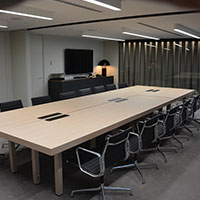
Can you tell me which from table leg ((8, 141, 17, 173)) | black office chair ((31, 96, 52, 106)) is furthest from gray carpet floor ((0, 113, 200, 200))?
black office chair ((31, 96, 52, 106))

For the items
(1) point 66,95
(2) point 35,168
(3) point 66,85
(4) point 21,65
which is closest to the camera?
(2) point 35,168

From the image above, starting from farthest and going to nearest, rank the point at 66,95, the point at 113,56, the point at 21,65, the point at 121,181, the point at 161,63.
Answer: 1. the point at 113,56
2. the point at 161,63
3. the point at 21,65
4. the point at 66,95
5. the point at 121,181

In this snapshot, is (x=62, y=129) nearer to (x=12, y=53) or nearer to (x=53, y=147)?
(x=53, y=147)

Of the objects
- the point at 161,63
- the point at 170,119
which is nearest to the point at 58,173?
the point at 170,119

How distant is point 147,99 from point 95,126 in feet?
8.10

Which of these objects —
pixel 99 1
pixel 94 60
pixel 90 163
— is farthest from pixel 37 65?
pixel 90 163

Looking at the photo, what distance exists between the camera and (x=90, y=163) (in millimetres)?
2865

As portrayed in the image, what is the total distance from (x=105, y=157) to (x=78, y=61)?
7946 millimetres

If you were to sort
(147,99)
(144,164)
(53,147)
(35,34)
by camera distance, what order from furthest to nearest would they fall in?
(35,34)
(147,99)
(144,164)
(53,147)

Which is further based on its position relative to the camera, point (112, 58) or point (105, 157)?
point (112, 58)

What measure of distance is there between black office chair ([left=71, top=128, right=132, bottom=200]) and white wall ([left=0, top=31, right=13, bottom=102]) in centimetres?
612

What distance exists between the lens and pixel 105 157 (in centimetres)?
281

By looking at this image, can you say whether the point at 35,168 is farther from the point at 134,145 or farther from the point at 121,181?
the point at 134,145

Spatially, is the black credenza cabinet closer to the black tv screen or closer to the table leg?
the black tv screen
